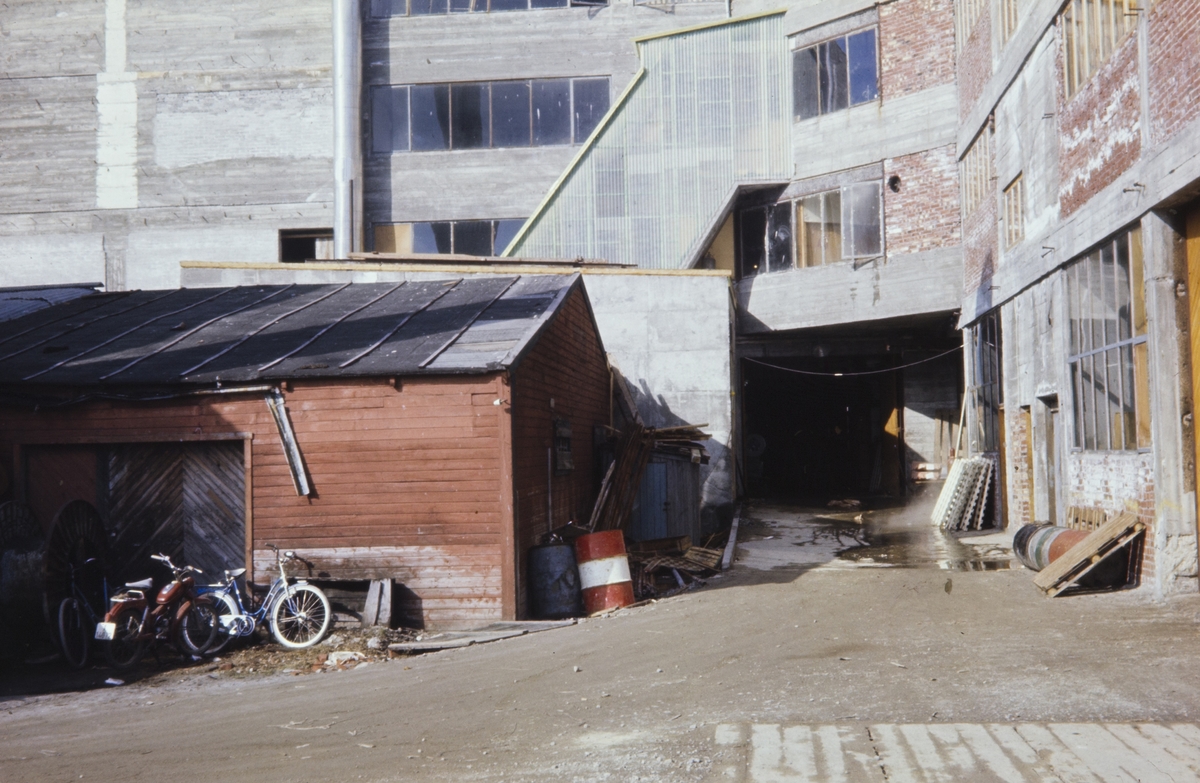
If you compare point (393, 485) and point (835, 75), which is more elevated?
point (835, 75)

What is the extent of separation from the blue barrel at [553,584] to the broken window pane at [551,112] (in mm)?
20163

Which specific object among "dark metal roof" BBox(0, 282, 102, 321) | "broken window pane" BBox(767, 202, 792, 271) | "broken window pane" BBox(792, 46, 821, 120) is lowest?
"dark metal roof" BBox(0, 282, 102, 321)

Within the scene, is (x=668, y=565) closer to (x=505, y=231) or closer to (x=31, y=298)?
(x=31, y=298)

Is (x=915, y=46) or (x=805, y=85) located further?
(x=805, y=85)

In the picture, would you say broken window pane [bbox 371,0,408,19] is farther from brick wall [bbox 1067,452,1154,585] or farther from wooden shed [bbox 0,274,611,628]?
brick wall [bbox 1067,452,1154,585]

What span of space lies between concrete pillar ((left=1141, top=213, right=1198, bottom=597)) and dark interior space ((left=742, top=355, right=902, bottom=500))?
18.8 meters

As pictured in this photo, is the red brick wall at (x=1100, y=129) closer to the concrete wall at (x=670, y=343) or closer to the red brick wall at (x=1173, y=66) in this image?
the red brick wall at (x=1173, y=66)

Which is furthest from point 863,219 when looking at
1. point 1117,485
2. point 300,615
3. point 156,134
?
point 156,134

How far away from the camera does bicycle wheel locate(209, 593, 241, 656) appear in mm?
11586

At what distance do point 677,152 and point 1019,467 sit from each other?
13.1 m

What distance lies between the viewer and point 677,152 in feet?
92.0

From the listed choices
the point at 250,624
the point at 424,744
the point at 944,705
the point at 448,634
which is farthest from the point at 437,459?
the point at 944,705

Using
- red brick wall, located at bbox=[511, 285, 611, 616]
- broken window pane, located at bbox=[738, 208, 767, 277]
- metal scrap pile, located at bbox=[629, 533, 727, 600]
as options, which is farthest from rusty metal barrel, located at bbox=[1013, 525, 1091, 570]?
broken window pane, located at bbox=[738, 208, 767, 277]

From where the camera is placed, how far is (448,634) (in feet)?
38.8
